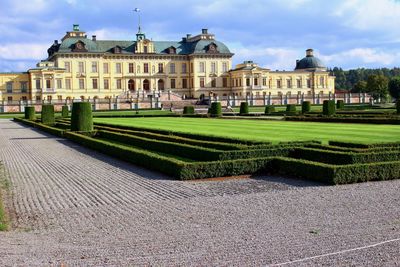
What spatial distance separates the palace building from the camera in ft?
208

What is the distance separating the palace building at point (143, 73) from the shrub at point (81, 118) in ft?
138

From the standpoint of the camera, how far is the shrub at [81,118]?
2083 cm

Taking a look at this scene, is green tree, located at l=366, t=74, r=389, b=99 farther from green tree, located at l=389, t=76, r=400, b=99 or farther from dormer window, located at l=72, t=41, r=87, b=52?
dormer window, located at l=72, t=41, r=87, b=52

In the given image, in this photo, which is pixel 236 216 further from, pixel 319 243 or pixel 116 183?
pixel 116 183

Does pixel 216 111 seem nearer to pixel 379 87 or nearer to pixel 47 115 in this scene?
pixel 47 115

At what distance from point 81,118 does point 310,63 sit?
197ft

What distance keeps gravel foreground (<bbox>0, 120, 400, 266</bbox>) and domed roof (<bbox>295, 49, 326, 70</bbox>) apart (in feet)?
225

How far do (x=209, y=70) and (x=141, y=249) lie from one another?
65823 mm

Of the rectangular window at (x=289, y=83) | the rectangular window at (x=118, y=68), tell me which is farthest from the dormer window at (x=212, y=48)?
the rectangular window at (x=118, y=68)

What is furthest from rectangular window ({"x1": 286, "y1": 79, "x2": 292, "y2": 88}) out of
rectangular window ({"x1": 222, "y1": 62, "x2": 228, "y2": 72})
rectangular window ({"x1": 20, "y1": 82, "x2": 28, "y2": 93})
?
rectangular window ({"x1": 20, "y1": 82, "x2": 28, "y2": 93})

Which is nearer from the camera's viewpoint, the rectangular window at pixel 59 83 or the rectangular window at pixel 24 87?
the rectangular window at pixel 59 83

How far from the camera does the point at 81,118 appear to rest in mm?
20891

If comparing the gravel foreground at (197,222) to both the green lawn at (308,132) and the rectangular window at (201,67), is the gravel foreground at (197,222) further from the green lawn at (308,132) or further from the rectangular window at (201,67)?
the rectangular window at (201,67)

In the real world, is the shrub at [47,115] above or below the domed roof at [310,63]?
below
